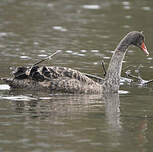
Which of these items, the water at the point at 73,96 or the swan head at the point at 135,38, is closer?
the water at the point at 73,96

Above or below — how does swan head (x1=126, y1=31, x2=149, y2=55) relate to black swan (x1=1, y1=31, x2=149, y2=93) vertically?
above

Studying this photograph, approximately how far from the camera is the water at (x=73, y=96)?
8102 millimetres

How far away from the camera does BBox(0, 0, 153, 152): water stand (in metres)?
8.10

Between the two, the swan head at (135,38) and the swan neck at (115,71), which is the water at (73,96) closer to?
the swan neck at (115,71)

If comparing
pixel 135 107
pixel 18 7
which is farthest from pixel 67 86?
pixel 18 7

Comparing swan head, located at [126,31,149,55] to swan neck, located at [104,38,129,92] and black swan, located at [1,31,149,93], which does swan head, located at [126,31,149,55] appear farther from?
black swan, located at [1,31,149,93]

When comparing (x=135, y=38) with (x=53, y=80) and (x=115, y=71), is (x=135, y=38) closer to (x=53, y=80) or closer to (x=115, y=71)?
(x=115, y=71)

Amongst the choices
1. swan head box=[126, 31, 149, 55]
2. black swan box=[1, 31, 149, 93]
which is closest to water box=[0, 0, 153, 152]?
black swan box=[1, 31, 149, 93]

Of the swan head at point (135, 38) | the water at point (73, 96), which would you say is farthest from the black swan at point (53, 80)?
the swan head at point (135, 38)

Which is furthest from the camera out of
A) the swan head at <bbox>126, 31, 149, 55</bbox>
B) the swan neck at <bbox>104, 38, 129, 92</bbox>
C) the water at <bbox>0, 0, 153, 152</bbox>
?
the swan head at <bbox>126, 31, 149, 55</bbox>

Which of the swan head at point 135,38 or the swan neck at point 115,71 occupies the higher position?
the swan head at point 135,38

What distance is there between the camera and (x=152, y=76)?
13.0 m

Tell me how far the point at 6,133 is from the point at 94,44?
8726 mm

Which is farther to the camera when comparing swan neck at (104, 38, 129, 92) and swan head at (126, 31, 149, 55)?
swan head at (126, 31, 149, 55)
